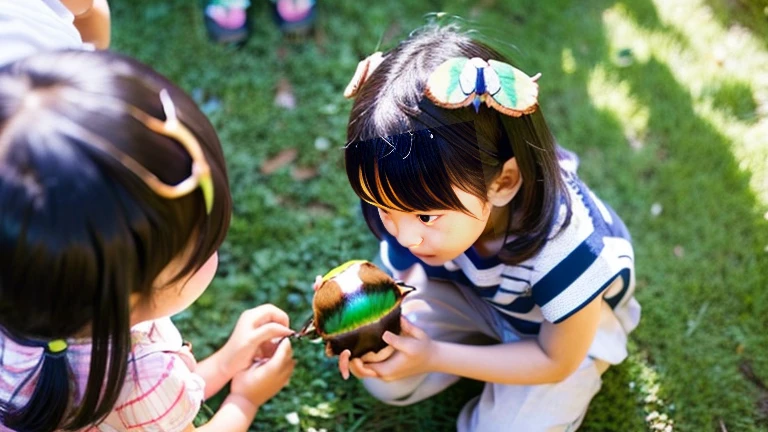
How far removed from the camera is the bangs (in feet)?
3.89

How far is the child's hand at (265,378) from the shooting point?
173cm

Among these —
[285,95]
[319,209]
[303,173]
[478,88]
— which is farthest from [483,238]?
[285,95]

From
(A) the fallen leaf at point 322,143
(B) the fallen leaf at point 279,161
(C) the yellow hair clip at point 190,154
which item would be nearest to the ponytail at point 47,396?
(C) the yellow hair clip at point 190,154

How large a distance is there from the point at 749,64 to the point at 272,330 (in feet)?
6.01

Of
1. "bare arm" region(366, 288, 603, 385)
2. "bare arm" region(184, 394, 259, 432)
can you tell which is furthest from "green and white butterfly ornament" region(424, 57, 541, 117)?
"bare arm" region(184, 394, 259, 432)

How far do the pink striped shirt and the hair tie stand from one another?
20mm

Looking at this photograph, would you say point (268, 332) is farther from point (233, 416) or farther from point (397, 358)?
point (397, 358)

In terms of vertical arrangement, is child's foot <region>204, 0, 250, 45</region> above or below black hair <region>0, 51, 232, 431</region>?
below

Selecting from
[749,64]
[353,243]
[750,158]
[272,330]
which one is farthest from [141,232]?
[749,64]

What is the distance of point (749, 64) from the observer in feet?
8.00

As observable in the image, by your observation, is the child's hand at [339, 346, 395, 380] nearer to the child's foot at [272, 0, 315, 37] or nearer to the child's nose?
the child's nose

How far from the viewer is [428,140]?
1185 millimetres

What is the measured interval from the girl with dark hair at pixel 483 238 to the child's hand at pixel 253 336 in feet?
0.86

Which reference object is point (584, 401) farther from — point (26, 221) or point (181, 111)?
point (26, 221)
